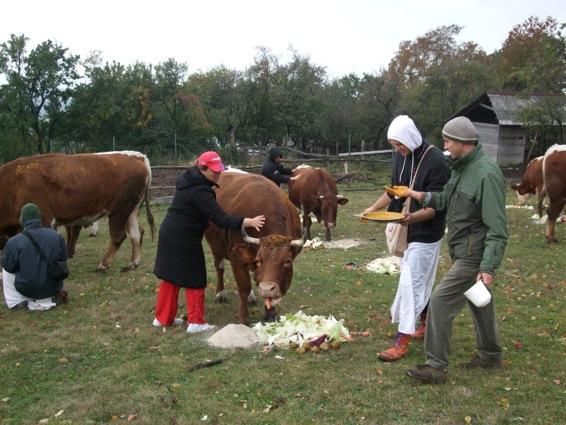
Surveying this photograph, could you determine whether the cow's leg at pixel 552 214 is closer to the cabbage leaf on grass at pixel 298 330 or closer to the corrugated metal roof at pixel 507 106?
the cabbage leaf on grass at pixel 298 330

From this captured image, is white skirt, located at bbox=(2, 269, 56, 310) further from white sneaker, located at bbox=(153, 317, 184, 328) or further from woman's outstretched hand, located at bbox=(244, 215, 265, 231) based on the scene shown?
woman's outstretched hand, located at bbox=(244, 215, 265, 231)

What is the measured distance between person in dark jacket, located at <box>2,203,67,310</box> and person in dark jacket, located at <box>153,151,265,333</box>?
79.7 inches

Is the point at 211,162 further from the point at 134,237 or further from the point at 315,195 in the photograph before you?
the point at 315,195

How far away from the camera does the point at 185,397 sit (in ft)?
15.6

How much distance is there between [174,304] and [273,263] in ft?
5.29

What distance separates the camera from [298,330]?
5953 mm

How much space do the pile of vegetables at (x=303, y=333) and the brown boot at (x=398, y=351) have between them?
56cm

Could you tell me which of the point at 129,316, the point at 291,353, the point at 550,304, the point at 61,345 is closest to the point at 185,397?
the point at 291,353

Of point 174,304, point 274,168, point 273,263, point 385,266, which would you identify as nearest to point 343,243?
point 274,168

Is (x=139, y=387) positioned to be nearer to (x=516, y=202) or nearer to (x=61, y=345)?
(x=61, y=345)

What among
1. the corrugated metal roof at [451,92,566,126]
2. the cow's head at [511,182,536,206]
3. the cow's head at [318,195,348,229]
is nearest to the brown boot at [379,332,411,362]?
the cow's head at [318,195,348,229]

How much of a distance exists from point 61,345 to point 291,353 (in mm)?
2595

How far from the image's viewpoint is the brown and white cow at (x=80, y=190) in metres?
9.12

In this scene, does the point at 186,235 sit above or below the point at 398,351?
above
